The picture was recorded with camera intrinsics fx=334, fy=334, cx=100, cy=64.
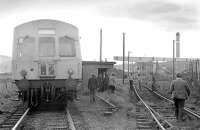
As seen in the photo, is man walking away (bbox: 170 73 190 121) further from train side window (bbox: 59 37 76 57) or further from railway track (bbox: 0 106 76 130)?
train side window (bbox: 59 37 76 57)

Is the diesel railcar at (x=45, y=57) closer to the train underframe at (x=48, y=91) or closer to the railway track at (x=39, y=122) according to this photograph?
the train underframe at (x=48, y=91)

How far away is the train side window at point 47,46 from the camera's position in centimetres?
1341

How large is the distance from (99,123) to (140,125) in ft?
4.39

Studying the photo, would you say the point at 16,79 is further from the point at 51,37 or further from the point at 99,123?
the point at 99,123

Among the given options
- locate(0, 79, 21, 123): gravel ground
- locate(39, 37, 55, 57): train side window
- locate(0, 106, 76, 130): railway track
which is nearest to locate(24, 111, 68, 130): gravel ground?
locate(0, 106, 76, 130): railway track

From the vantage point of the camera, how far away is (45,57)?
43.7ft

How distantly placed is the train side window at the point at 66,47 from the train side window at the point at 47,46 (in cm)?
32

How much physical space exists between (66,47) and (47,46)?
77cm

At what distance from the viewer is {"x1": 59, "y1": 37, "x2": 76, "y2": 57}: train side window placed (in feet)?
44.3

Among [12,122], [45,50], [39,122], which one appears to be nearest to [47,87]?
[45,50]

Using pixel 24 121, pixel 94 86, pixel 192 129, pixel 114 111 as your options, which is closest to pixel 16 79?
pixel 24 121

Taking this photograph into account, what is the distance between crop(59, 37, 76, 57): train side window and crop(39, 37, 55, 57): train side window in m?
0.32

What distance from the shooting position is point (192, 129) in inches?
356

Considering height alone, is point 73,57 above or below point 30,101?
above
